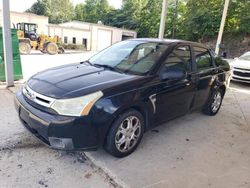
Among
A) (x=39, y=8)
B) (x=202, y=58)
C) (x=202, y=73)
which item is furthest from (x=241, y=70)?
(x=39, y=8)

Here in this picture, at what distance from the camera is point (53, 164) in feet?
8.61

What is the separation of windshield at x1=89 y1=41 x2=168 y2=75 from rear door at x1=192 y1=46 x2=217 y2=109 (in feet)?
2.59

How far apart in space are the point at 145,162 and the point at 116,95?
0.92m

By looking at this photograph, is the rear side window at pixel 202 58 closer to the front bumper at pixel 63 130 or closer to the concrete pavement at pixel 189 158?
the concrete pavement at pixel 189 158

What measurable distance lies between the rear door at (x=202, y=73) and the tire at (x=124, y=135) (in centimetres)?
138

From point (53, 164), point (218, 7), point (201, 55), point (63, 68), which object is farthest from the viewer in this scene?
point (218, 7)

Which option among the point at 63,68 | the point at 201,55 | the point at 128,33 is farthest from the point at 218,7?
the point at 63,68

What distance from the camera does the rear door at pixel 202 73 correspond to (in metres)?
3.80

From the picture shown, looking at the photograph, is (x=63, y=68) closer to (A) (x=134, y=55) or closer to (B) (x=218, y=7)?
(A) (x=134, y=55)

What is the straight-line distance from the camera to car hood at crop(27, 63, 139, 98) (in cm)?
247

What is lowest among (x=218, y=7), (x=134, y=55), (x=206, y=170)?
(x=206, y=170)

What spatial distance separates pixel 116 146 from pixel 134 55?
4.52ft

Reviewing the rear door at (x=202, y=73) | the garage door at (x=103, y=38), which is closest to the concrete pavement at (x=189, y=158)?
the rear door at (x=202, y=73)

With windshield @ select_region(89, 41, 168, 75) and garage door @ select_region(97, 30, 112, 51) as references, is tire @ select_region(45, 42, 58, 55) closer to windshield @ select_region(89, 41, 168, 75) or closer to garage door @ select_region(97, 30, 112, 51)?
garage door @ select_region(97, 30, 112, 51)
